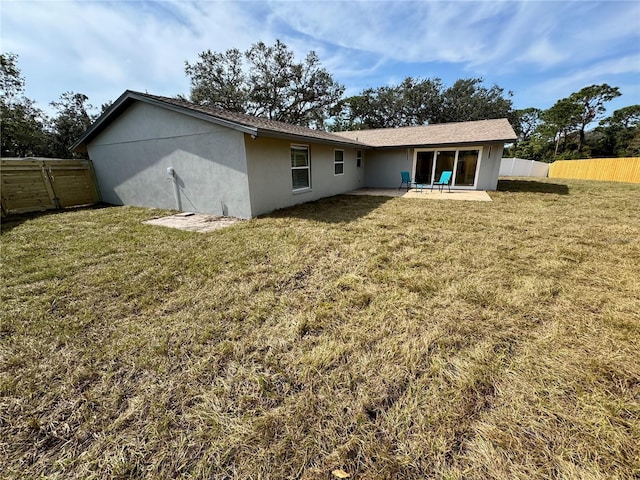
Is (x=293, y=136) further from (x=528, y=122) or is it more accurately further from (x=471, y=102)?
(x=528, y=122)

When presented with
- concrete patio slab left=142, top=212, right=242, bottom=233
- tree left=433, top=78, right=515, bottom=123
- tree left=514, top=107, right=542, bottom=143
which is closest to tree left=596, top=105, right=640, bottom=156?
tree left=514, top=107, right=542, bottom=143

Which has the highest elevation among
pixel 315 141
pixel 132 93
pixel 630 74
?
pixel 630 74

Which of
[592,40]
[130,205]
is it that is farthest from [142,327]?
[592,40]

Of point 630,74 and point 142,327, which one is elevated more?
point 630,74

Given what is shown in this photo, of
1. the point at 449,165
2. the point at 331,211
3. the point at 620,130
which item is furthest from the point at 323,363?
the point at 620,130

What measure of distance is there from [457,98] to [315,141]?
25912 millimetres

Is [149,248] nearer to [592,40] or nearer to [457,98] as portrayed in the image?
[592,40]

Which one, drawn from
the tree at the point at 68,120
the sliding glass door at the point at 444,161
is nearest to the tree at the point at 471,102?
the sliding glass door at the point at 444,161

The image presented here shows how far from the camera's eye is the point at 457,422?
1.52 meters

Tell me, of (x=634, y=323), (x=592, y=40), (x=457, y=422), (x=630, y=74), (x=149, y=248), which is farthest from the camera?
(x=630, y=74)

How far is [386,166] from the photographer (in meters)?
13.4

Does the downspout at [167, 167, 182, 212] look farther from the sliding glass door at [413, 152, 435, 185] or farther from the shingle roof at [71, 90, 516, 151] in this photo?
the sliding glass door at [413, 152, 435, 185]

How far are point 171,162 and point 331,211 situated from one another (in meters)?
4.82

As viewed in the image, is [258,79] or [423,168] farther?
[258,79]
